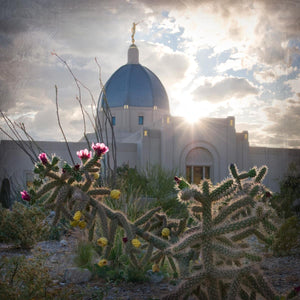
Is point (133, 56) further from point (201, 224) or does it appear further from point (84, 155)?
point (201, 224)

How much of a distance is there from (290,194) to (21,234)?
18.3 ft

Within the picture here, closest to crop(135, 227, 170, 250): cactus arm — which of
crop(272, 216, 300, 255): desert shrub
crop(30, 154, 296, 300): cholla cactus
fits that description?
crop(30, 154, 296, 300): cholla cactus

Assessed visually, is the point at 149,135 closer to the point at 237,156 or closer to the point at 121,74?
the point at 237,156

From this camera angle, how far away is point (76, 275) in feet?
12.4

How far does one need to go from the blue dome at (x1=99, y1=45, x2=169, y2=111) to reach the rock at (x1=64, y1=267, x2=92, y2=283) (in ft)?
73.1

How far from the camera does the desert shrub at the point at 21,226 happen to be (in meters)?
5.91

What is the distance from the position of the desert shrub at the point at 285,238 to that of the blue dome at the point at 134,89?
21.3 m

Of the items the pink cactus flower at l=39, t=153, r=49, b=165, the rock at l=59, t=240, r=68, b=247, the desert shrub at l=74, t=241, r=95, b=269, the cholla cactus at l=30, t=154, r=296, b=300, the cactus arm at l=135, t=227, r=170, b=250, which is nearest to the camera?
the cholla cactus at l=30, t=154, r=296, b=300

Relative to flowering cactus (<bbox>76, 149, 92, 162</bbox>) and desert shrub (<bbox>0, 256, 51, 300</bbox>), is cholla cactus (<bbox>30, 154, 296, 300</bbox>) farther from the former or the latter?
desert shrub (<bbox>0, 256, 51, 300</bbox>)

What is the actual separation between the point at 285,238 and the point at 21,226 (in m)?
4.40

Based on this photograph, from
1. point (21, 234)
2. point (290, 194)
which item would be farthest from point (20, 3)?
point (290, 194)

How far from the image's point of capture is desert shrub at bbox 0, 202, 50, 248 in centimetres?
591

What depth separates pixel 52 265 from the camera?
15.4ft

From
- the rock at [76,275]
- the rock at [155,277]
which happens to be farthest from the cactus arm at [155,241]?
the rock at [76,275]
